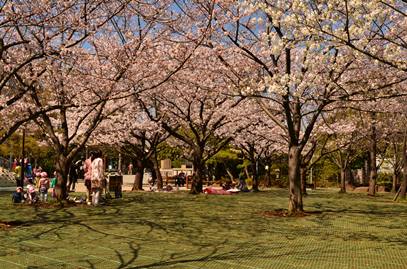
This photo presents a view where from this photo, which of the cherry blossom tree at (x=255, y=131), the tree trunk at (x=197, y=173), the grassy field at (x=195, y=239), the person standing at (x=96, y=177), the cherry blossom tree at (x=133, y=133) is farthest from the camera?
the cherry blossom tree at (x=133, y=133)

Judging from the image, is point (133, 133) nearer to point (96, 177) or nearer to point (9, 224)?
point (96, 177)

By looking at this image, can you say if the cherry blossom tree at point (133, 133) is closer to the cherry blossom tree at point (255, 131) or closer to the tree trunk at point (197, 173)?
the tree trunk at point (197, 173)

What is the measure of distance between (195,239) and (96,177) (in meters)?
6.41

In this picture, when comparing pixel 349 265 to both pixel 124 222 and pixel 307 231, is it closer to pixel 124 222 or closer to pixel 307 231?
pixel 307 231

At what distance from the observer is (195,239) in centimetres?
905

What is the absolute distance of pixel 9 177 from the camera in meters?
29.4

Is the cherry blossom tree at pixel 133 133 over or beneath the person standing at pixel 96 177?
over

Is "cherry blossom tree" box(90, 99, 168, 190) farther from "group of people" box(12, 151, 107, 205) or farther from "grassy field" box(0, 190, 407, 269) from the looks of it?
"grassy field" box(0, 190, 407, 269)

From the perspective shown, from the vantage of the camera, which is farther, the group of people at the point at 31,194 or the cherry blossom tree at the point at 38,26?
the group of people at the point at 31,194

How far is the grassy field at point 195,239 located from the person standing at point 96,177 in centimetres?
117

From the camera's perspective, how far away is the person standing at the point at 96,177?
1464cm

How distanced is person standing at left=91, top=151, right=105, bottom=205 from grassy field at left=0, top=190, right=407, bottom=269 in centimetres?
117

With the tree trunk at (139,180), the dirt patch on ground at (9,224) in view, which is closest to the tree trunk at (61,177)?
the dirt patch on ground at (9,224)

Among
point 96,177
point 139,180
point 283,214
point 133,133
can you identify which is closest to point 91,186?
point 96,177
